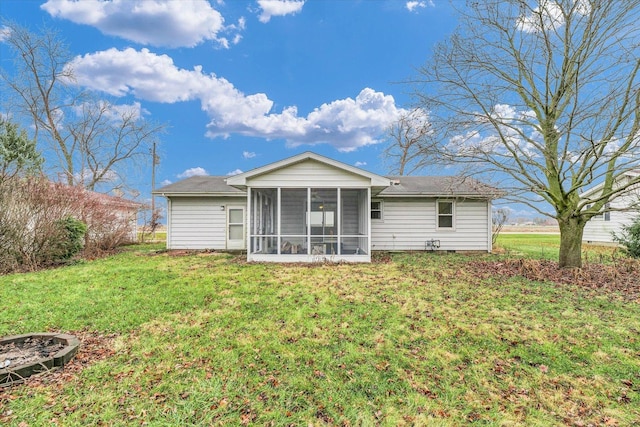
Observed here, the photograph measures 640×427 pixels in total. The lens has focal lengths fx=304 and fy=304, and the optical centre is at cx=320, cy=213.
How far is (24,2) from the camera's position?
15.3 meters

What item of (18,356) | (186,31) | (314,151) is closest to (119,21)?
(186,31)

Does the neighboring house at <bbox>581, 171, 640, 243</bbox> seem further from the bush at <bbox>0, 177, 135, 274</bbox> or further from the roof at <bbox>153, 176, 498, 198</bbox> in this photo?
the bush at <bbox>0, 177, 135, 274</bbox>

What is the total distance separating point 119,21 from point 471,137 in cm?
1626

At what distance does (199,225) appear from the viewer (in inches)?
519

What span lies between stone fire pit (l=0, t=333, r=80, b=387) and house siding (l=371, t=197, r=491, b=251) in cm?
1070

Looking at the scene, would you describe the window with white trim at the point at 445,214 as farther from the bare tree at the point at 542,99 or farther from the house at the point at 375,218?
the bare tree at the point at 542,99

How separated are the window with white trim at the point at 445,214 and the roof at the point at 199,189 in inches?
329

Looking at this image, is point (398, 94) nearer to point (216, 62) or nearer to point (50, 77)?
point (216, 62)

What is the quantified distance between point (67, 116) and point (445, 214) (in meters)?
26.1

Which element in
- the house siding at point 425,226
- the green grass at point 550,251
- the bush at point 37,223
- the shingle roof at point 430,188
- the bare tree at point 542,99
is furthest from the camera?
the house siding at point 425,226

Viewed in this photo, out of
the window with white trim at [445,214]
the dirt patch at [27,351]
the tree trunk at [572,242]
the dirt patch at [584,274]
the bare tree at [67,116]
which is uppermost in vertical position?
the bare tree at [67,116]

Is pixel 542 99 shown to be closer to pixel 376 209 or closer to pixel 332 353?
pixel 376 209

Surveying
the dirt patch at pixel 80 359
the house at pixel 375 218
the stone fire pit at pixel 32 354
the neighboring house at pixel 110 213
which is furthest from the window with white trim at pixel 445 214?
the neighboring house at pixel 110 213

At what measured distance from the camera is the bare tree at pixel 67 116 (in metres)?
20.0
